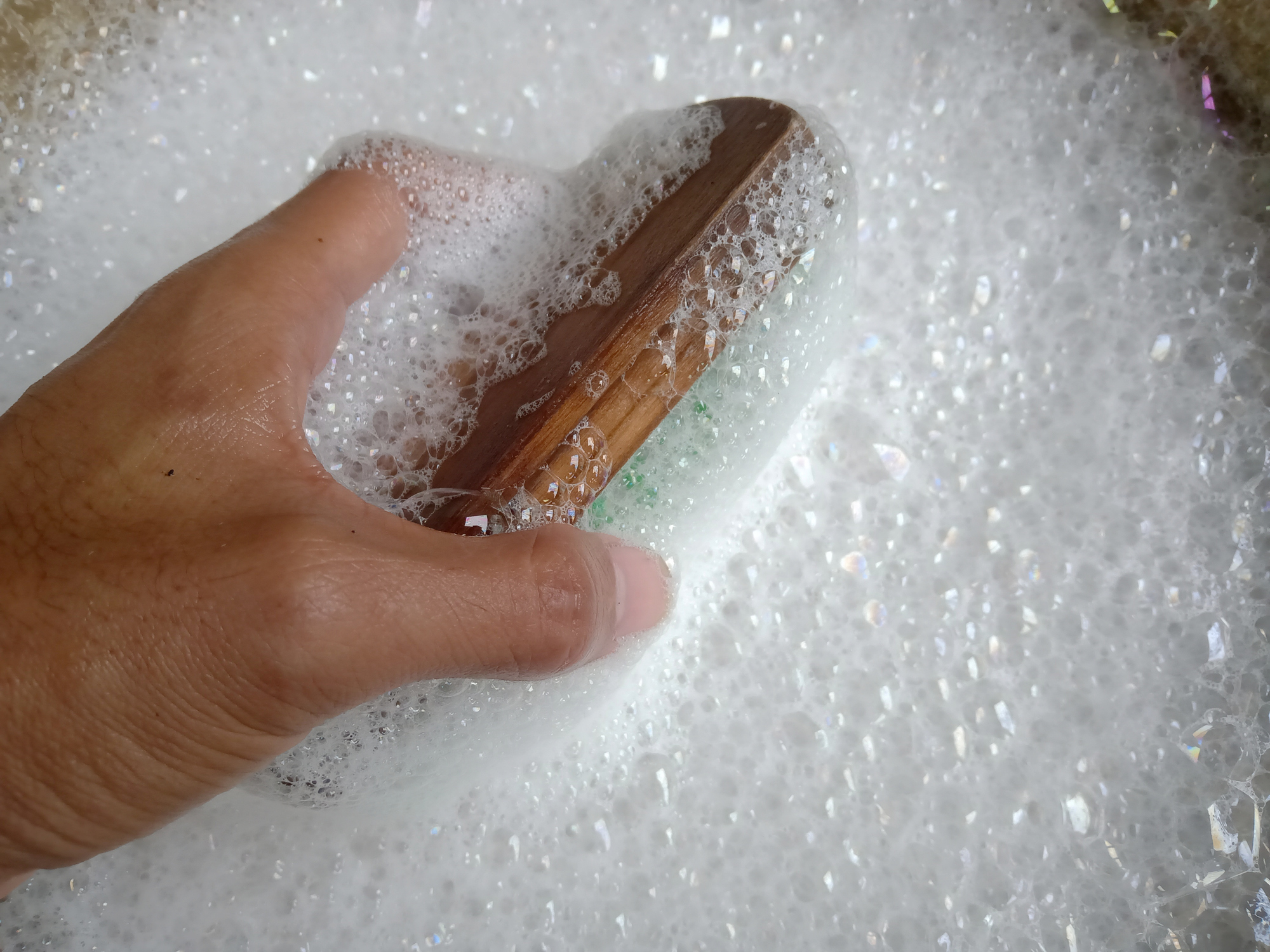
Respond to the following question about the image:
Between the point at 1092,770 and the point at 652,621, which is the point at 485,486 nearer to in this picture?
the point at 652,621

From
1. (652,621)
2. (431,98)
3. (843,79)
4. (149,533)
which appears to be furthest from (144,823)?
(843,79)

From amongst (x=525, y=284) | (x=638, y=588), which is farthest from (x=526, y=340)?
(x=638, y=588)

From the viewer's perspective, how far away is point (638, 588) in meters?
0.49

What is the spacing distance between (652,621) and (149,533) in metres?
0.27

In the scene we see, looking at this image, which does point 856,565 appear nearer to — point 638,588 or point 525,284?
point 638,588

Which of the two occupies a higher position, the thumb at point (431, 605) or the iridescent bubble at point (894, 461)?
the thumb at point (431, 605)

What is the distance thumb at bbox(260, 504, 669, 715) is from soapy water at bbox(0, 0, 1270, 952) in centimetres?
10

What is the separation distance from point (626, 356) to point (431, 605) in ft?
0.55

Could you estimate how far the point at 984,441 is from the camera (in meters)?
0.57

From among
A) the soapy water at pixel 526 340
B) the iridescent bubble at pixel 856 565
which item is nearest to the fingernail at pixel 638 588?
the soapy water at pixel 526 340

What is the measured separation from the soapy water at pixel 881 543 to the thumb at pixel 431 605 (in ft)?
0.33

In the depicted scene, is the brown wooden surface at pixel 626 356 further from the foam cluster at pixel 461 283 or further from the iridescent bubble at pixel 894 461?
the iridescent bubble at pixel 894 461

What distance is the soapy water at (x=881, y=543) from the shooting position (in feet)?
1.71

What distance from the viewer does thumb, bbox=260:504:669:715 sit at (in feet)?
1.14
